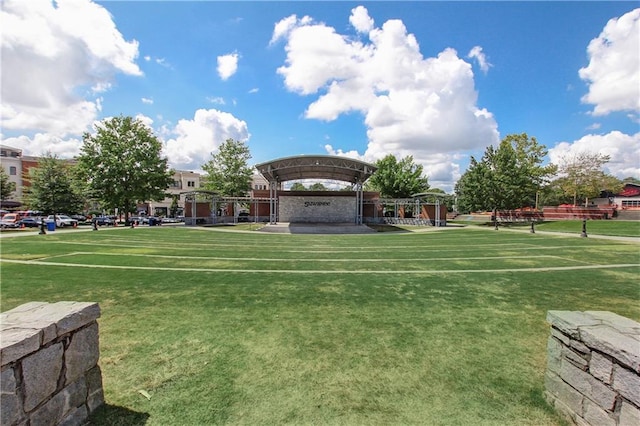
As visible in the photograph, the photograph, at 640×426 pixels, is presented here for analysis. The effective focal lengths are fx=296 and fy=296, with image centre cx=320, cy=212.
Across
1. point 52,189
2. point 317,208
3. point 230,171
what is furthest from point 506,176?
point 52,189

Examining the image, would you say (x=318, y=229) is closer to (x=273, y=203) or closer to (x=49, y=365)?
(x=273, y=203)

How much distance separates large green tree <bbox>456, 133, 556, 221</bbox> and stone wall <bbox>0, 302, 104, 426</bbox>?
44.7 metres

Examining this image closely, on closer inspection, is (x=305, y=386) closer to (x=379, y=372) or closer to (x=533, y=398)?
(x=379, y=372)

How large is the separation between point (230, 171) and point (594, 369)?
53.4 metres

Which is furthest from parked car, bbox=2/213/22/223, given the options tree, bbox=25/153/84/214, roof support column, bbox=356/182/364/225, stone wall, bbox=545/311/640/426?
stone wall, bbox=545/311/640/426

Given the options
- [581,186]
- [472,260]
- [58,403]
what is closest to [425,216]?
[581,186]

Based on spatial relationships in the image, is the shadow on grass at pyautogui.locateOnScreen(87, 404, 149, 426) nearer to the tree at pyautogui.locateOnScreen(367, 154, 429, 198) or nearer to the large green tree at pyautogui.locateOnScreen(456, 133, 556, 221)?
the large green tree at pyautogui.locateOnScreen(456, 133, 556, 221)

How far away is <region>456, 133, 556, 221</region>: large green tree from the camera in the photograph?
3947cm

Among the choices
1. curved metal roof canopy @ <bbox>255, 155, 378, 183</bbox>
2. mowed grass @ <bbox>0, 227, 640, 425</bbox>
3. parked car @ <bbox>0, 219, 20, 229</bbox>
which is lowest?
mowed grass @ <bbox>0, 227, 640, 425</bbox>

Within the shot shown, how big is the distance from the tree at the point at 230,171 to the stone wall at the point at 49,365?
49.7 m

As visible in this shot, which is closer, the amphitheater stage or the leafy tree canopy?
the amphitheater stage

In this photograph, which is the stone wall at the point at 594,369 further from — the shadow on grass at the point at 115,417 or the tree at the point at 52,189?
the tree at the point at 52,189

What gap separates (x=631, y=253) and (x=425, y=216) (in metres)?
29.2

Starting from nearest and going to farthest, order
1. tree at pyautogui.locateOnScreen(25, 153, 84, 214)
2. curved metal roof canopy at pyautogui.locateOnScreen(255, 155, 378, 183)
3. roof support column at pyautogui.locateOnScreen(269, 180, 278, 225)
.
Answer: curved metal roof canopy at pyautogui.locateOnScreen(255, 155, 378, 183) → tree at pyautogui.locateOnScreen(25, 153, 84, 214) → roof support column at pyautogui.locateOnScreen(269, 180, 278, 225)
